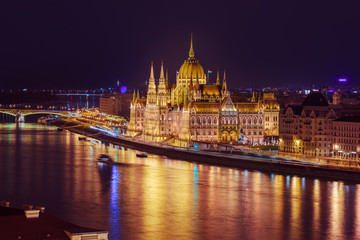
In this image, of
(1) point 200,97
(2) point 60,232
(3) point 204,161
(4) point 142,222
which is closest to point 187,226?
(4) point 142,222

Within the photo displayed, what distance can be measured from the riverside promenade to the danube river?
49.0 inches

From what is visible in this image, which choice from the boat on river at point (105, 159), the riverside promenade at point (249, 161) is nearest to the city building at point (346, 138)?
the riverside promenade at point (249, 161)

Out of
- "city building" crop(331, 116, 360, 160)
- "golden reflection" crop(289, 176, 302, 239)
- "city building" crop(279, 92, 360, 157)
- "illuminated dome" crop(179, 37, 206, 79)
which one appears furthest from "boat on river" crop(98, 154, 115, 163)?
"illuminated dome" crop(179, 37, 206, 79)

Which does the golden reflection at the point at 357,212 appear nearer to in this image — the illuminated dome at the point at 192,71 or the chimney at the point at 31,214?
the chimney at the point at 31,214

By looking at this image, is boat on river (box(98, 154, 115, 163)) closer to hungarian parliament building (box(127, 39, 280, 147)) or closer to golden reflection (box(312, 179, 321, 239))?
hungarian parliament building (box(127, 39, 280, 147))

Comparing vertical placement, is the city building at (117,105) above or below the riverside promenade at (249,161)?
above

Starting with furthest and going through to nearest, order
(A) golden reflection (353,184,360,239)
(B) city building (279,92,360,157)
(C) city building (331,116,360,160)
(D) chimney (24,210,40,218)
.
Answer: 1. (B) city building (279,92,360,157)
2. (C) city building (331,116,360,160)
3. (A) golden reflection (353,184,360,239)
4. (D) chimney (24,210,40,218)

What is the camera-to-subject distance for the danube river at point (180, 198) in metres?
28.2

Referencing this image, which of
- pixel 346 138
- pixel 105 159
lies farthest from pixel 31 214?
pixel 346 138

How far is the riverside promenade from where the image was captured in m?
42.9

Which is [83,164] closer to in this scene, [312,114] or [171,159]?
[171,159]

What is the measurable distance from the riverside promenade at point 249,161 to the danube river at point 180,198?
4.08 feet

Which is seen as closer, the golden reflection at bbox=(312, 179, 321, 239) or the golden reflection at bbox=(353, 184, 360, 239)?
the golden reflection at bbox=(353, 184, 360, 239)

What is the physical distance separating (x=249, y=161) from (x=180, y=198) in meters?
15.6
